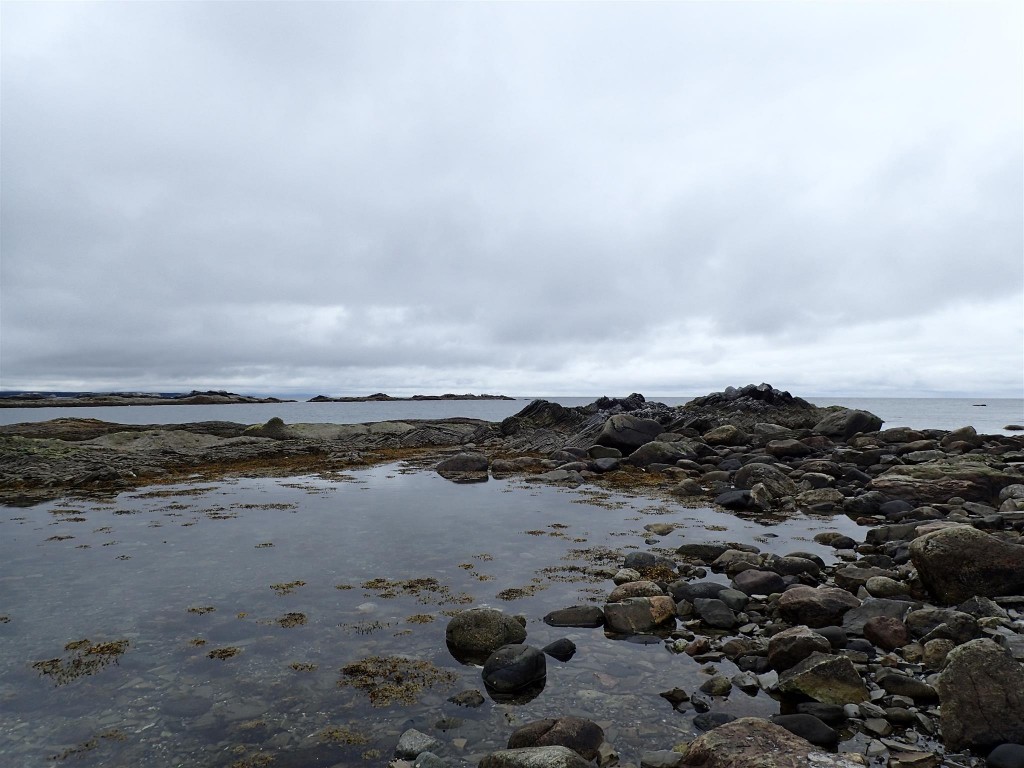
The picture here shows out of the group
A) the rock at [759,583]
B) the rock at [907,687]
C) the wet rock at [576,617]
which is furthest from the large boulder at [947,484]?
the wet rock at [576,617]

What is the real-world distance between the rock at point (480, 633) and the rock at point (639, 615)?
1543 millimetres

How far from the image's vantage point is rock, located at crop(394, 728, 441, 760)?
18.6 ft

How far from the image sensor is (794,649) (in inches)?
288

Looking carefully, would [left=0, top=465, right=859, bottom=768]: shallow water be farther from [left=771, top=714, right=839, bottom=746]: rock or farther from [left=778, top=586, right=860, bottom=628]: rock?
[left=778, top=586, right=860, bottom=628]: rock

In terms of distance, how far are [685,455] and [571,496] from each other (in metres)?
11.1

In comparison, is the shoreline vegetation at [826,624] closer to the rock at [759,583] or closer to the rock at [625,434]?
the rock at [759,583]

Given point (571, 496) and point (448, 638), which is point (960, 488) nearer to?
point (571, 496)

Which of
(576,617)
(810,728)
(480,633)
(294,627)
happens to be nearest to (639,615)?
(576,617)

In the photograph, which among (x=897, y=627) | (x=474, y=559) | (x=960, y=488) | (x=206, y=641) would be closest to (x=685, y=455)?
(x=960, y=488)

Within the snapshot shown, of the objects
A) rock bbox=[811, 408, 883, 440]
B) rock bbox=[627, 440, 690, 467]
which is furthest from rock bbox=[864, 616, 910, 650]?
rock bbox=[811, 408, 883, 440]

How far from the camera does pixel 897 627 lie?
26.6 ft

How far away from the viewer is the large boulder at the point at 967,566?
31.7 ft

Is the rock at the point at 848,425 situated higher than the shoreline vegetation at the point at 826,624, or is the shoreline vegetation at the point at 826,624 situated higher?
the rock at the point at 848,425

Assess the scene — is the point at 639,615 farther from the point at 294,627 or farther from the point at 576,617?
the point at 294,627
